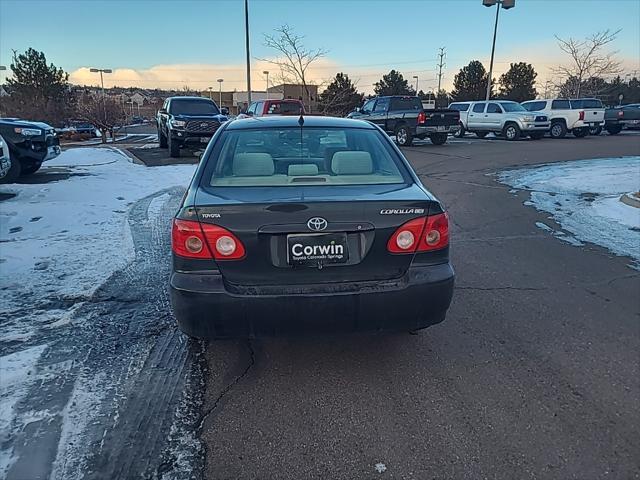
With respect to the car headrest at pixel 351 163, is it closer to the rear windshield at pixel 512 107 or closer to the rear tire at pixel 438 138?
the rear tire at pixel 438 138

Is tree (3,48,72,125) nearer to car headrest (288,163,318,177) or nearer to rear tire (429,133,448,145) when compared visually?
rear tire (429,133,448,145)

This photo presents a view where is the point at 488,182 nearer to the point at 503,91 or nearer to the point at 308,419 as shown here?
the point at 308,419

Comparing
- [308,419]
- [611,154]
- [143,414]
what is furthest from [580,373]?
[611,154]

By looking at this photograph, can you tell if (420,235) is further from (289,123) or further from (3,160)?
(3,160)

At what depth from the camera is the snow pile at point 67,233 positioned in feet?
15.4

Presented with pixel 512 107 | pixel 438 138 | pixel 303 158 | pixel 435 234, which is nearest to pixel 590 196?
pixel 303 158

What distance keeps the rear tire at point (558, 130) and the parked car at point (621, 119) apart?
413 centimetres

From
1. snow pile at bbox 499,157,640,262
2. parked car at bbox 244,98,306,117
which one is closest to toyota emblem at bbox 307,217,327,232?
snow pile at bbox 499,157,640,262

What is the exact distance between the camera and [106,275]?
504cm

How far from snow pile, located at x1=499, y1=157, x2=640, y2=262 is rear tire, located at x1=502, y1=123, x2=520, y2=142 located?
28.5 ft

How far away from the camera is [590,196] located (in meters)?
9.83

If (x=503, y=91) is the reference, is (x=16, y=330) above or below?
below

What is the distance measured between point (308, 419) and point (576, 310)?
271 cm

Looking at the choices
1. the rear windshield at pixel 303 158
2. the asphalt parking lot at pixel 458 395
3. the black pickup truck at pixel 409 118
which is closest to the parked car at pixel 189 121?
the black pickup truck at pixel 409 118
